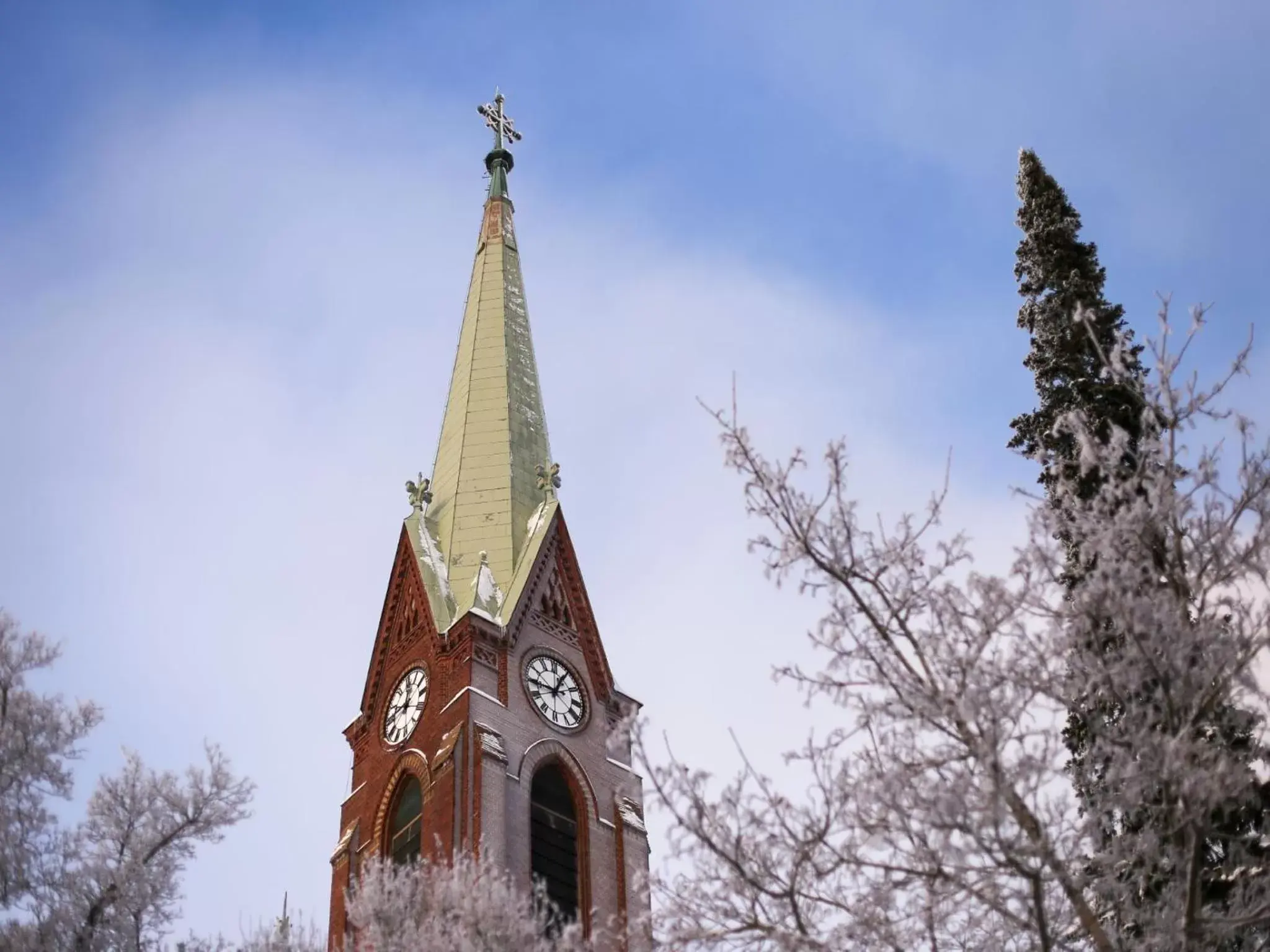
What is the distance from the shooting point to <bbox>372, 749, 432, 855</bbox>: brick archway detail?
1628 inches

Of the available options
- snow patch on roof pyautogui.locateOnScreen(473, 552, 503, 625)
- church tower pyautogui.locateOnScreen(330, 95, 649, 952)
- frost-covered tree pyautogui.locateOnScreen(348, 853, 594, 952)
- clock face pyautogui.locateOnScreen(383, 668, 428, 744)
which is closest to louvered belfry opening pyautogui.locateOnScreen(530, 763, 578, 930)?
church tower pyautogui.locateOnScreen(330, 95, 649, 952)

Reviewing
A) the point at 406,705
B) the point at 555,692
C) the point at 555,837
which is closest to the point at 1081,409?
the point at 555,837

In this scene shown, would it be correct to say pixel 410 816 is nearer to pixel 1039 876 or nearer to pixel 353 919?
pixel 353 919

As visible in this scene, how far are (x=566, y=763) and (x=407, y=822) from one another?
404 centimetres

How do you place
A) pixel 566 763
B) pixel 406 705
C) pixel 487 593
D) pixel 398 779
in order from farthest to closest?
pixel 487 593 → pixel 406 705 → pixel 398 779 → pixel 566 763

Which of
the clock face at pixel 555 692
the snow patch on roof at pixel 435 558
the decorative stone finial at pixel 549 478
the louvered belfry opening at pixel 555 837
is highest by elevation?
the decorative stone finial at pixel 549 478

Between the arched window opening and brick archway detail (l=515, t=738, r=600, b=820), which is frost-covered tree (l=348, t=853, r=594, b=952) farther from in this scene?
brick archway detail (l=515, t=738, r=600, b=820)

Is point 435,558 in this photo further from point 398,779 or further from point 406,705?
point 398,779

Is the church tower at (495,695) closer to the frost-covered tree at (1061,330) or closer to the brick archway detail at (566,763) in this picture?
the brick archway detail at (566,763)

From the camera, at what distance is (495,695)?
4212cm

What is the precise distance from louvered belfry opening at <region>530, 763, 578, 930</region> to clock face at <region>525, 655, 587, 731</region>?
1.70 metres

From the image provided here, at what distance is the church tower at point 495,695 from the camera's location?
39.6 m

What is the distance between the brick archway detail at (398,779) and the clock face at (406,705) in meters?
0.89

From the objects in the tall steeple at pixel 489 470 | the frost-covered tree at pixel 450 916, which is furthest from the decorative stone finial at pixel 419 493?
the frost-covered tree at pixel 450 916
